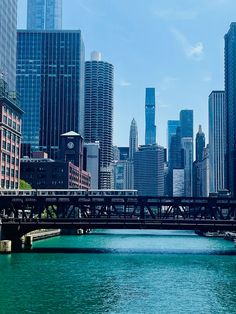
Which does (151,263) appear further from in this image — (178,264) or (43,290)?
(43,290)

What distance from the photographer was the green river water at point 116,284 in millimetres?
51469

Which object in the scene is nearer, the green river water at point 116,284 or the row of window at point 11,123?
the green river water at point 116,284

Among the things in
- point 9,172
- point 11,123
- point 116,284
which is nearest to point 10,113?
point 11,123

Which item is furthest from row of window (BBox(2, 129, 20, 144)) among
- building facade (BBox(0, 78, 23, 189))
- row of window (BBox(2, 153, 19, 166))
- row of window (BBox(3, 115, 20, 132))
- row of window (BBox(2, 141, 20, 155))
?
row of window (BBox(2, 153, 19, 166))

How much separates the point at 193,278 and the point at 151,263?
54.8 feet

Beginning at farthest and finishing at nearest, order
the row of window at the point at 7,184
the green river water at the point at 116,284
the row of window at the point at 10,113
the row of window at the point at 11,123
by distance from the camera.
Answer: the row of window at the point at 11,123 < the row of window at the point at 10,113 < the row of window at the point at 7,184 < the green river water at the point at 116,284

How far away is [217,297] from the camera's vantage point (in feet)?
187

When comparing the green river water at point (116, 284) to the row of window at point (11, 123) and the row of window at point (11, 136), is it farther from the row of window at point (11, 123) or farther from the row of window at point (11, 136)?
the row of window at point (11, 123)

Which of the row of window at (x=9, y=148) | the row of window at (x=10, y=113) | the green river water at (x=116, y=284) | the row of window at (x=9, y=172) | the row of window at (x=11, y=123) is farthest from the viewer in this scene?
the row of window at (x=9, y=172)

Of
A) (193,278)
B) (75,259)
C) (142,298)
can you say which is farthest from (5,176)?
(142,298)

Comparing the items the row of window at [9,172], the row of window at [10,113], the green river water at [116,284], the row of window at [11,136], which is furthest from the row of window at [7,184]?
the green river water at [116,284]

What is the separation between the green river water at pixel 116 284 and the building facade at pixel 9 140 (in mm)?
68215

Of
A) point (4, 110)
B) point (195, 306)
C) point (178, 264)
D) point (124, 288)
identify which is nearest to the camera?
point (195, 306)

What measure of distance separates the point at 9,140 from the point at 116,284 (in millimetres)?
108889
